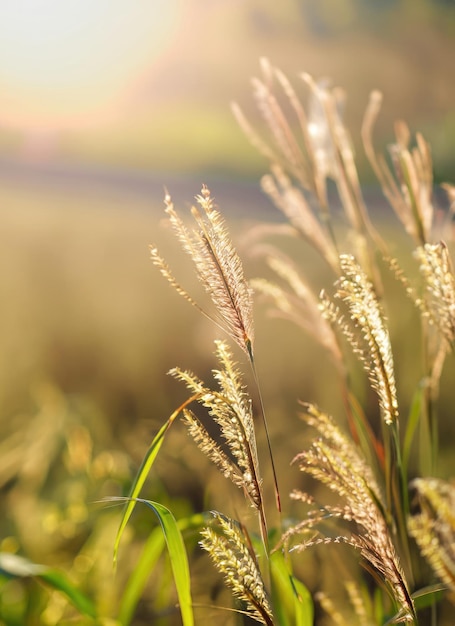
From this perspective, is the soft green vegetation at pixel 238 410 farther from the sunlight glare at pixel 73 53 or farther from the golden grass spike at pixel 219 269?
the sunlight glare at pixel 73 53

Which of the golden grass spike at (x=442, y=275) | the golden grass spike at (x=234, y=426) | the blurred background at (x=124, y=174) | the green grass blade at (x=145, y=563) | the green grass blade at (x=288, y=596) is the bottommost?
the green grass blade at (x=288, y=596)

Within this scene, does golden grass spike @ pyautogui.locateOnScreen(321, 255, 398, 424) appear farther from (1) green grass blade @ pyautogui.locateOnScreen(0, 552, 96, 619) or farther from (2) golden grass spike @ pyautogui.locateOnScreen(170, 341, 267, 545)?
(1) green grass blade @ pyautogui.locateOnScreen(0, 552, 96, 619)

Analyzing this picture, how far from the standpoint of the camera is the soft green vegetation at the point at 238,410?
42 cm

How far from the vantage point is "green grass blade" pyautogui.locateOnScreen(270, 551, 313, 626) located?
0.50 metres

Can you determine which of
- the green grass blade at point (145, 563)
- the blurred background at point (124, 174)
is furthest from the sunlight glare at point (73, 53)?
the green grass blade at point (145, 563)

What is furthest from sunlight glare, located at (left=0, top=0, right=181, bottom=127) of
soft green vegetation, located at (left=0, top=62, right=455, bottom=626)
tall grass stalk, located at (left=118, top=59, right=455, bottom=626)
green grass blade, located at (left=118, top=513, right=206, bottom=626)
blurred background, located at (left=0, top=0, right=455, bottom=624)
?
green grass blade, located at (left=118, top=513, right=206, bottom=626)

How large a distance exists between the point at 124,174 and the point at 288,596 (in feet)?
2.95

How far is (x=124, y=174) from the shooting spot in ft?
4.06

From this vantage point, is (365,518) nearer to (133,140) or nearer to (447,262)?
(447,262)

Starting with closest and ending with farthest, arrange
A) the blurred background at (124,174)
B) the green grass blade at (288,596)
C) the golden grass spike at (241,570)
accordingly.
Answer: the golden grass spike at (241,570)
the green grass blade at (288,596)
the blurred background at (124,174)

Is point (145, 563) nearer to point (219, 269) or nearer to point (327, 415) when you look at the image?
point (327, 415)

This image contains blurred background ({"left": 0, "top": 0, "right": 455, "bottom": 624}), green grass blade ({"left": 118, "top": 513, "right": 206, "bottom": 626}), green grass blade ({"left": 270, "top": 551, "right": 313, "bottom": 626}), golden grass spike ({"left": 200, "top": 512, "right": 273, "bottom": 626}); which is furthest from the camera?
blurred background ({"left": 0, "top": 0, "right": 455, "bottom": 624})

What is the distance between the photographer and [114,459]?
95 centimetres

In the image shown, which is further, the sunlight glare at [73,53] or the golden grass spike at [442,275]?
the sunlight glare at [73,53]
